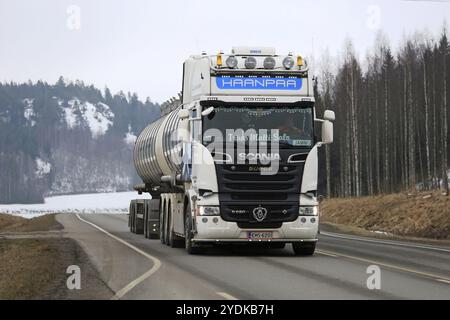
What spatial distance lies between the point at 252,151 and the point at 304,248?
2.92 metres

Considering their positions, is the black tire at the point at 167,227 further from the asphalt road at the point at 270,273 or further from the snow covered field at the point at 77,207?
the snow covered field at the point at 77,207

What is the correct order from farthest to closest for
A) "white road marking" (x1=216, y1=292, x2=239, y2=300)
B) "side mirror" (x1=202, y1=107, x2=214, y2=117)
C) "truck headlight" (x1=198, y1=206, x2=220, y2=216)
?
"side mirror" (x1=202, y1=107, x2=214, y2=117), "truck headlight" (x1=198, y1=206, x2=220, y2=216), "white road marking" (x1=216, y1=292, x2=239, y2=300)

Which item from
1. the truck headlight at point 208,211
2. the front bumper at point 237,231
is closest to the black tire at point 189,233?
the front bumper at point 237,231

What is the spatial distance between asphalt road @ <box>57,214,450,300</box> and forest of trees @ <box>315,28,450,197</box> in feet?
138

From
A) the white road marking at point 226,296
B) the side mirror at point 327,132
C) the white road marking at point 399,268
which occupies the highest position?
the side mirror at point 327,132

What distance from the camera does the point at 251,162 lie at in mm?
17547

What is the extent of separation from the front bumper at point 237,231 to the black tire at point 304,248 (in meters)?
0.60

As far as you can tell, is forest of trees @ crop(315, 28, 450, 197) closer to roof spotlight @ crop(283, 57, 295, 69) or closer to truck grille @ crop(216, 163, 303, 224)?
roof spotlight @ crop(283, 57, 295, 69)

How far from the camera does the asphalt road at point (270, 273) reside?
11555 millimetres

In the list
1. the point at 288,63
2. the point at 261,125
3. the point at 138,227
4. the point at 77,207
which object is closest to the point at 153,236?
the point at 138,227

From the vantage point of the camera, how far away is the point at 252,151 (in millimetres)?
17578

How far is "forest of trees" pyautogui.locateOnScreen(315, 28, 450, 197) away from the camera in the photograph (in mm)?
63875

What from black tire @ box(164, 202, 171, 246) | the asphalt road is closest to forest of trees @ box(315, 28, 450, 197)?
black tire @ box(164, 202, 171, 246)
